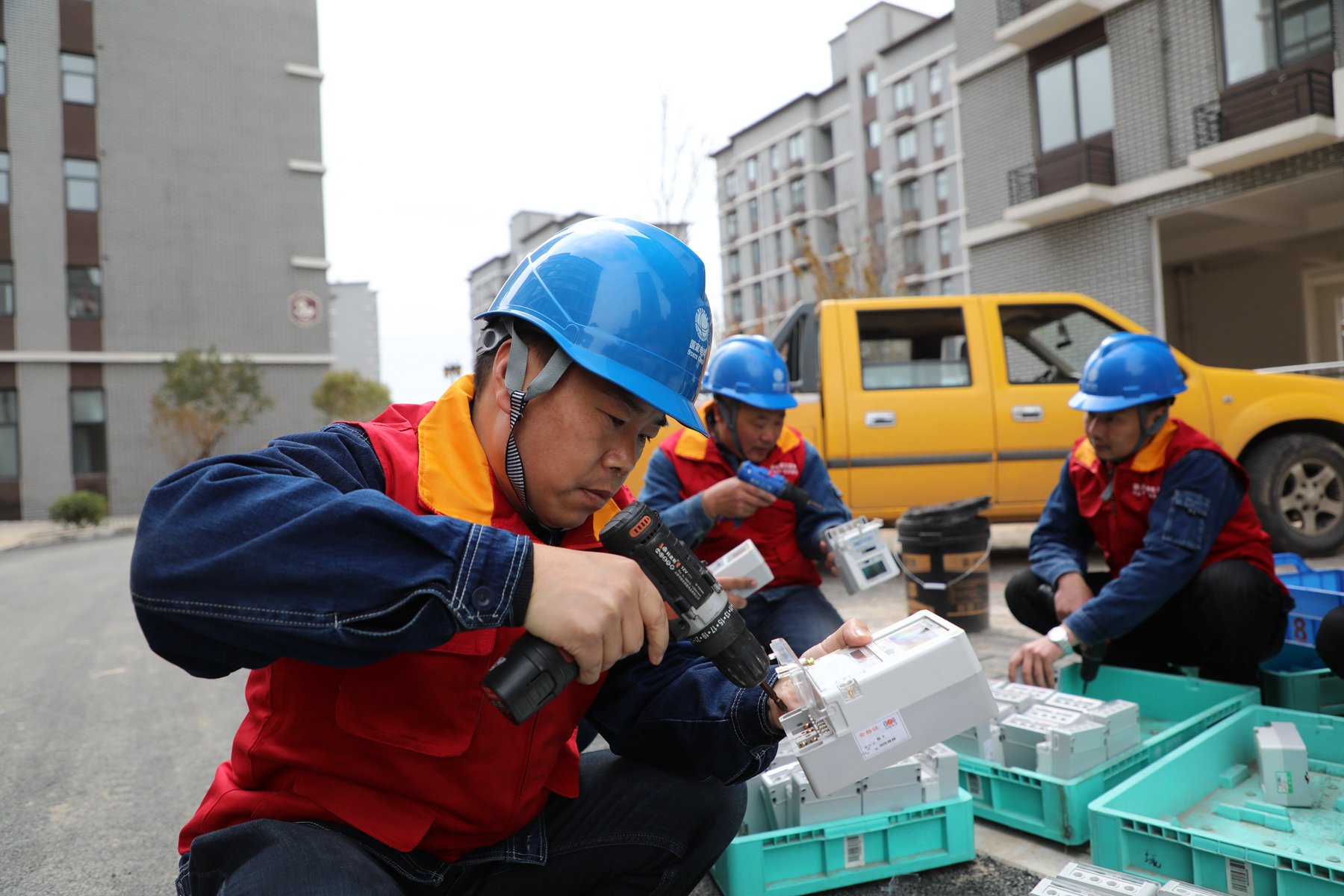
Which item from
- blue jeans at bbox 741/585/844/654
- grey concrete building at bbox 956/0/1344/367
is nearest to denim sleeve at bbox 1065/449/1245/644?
blue jeans at bbox 741/585/844/654

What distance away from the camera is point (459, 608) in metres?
1.11

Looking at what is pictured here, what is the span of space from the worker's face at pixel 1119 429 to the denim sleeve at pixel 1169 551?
23 cm

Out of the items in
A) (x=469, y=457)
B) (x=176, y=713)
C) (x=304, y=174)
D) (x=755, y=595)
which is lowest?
(x=176, y=713)

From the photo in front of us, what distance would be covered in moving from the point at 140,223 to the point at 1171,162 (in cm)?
2668

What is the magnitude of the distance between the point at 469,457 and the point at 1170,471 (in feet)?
9.60

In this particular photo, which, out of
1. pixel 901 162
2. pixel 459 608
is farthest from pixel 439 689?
pixel 901 162

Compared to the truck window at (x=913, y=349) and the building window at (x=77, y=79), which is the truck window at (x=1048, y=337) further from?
the building window at (x=77, y=79)

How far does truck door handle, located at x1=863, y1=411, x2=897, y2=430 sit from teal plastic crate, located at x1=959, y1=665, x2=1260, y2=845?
11.6ft

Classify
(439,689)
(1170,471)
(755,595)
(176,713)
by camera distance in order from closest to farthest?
(439,689), (1170,471), (755,595), (176,713)

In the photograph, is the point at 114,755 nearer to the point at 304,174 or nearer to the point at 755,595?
the point at 755,595

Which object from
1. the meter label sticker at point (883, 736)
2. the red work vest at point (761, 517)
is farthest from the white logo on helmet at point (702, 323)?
the red work vest at point (761, 517)

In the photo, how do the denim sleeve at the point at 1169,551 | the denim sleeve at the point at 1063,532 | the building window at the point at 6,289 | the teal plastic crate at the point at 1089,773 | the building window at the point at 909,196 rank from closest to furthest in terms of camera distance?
the teal plastic crate at the point at 1089,773
the denim sleeve at the point at 1169,551
the denim sleeve at the point at 1063,532
the building window at the point at 6,289
the building window at the point at 909,196

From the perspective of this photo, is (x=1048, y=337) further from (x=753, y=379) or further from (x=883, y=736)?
(x=883, y=736)

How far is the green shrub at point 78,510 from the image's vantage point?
60.3 feet
